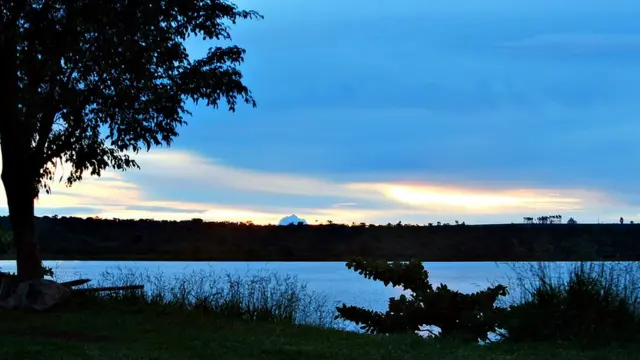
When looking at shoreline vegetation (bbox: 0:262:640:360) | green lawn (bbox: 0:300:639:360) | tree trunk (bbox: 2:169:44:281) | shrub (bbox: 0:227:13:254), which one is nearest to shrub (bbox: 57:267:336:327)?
shoreline vegetation (bbox: 0:262:640:360)

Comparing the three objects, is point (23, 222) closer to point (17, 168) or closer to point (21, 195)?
point (21, 195)

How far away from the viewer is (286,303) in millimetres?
16422

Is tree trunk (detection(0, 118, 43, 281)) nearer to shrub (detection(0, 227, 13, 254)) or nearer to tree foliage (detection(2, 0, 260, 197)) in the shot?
tree foliage (detection(2, 0, 260, 197))

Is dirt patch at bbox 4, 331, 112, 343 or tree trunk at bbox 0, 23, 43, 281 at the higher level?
tree trunk at bbox 0, 23, 43, 281

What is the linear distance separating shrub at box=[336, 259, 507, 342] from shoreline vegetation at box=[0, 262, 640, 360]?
297 mm

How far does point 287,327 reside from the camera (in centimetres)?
1402

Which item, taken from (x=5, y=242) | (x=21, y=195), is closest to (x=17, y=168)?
(x=21, y=195)

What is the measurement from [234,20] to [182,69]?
155 cm

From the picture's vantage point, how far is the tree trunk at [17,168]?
16812mm

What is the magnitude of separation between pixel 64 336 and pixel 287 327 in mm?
3734

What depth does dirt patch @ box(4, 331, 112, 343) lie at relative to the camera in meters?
12.0

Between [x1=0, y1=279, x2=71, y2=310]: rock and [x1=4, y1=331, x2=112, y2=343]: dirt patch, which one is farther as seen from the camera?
[x1=0, y1=279, x2=71, y2=310]: rock

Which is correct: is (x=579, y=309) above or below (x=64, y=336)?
above

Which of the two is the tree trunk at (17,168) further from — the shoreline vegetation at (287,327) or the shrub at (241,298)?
the shrub at (241,298)
